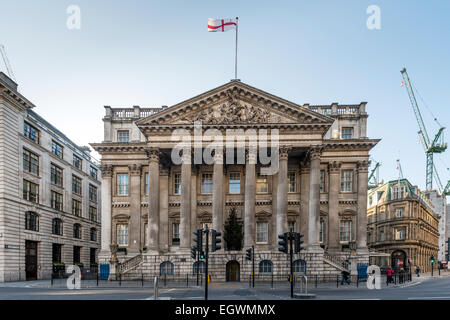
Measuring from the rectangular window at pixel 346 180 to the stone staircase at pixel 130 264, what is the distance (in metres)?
23.1

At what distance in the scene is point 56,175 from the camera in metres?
49.1

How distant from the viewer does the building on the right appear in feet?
239

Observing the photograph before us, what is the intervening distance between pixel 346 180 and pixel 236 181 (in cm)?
1224

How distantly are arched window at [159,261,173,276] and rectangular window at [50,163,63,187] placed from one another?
20.3m

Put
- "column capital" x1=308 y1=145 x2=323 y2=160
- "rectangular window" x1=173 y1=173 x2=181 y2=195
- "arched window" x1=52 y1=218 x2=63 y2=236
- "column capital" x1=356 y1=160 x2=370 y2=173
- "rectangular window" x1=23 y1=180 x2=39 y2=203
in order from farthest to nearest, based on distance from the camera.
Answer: "arched window" x1=52 y1=218 x2=63 y2=236 → "rectangular window" x1=173 y1=173 x2=181 y2=195 → "column capital" x1=356 y1=160 x2=370 y2=173 → "rectangular window" x1=23 y1=180 x2=39 y2=203 → "column capital" x1=308 y1=145 x2=323 y2=160

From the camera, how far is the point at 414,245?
2847 inches

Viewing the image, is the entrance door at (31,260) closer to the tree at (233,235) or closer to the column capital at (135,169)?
the column capital at (135,169)

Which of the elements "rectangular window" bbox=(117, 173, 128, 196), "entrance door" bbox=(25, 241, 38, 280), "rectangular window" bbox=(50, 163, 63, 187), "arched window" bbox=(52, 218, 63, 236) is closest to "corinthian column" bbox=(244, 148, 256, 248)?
"rectangular window" bbox=(117, 173, 128, 196)

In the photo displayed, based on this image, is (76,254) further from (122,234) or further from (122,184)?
(122,184)

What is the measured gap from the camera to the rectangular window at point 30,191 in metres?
41.2

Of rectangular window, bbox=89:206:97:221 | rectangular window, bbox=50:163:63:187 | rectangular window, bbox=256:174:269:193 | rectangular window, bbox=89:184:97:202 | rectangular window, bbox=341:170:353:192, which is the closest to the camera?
rectangular window, bbox=256:174:269:193

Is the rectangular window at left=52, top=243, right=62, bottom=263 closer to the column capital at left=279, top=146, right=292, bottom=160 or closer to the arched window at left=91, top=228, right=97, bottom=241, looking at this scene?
the arched window at left=91, top=228, right=97, bottom=241
